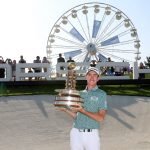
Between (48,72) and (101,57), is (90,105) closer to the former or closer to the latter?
(48,72)

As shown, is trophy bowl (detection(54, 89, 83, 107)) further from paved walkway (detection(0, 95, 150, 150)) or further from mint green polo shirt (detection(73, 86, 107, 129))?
paved walkway (detection(0, 95, 150, 150))

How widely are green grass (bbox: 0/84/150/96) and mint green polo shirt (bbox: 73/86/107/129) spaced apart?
13.5m

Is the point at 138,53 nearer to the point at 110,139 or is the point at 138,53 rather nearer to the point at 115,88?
the point at 115,88

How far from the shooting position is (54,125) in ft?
45.6

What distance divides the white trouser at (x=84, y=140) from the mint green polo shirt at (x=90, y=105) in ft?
0.25

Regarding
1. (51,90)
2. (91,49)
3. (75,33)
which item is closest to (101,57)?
(91,49)

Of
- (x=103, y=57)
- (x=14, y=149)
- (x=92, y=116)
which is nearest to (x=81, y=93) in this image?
(x=92, y=116)

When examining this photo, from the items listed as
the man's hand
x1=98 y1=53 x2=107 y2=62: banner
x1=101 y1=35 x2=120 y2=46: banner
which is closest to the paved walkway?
the man's hand

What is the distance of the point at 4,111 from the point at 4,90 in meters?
4.63

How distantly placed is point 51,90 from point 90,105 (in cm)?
1499

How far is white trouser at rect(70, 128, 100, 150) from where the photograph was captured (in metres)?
5.55

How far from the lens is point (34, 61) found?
76.3ft

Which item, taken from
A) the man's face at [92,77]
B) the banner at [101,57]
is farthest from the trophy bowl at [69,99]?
the banner at [101,57]

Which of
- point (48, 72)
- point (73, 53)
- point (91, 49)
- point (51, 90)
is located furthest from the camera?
point (73, 53)
